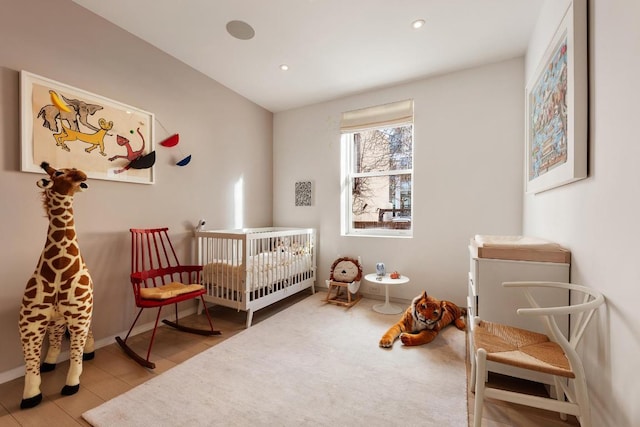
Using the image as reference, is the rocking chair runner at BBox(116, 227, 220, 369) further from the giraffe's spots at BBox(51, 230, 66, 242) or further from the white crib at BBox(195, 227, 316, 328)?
the giraffe's spots at BBox(51, 230, 66, 242)

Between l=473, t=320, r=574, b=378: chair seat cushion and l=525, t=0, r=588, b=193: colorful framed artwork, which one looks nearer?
l=473, t=320, r=574, b=378: chair seat cushion

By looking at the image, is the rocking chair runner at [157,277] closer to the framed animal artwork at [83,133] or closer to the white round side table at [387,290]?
the framed animal artwork at [83,133]

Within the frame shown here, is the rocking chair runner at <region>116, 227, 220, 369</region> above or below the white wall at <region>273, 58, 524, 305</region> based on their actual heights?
below

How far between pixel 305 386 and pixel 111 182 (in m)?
2.06

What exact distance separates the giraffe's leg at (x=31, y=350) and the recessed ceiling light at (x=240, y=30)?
2.29 metres

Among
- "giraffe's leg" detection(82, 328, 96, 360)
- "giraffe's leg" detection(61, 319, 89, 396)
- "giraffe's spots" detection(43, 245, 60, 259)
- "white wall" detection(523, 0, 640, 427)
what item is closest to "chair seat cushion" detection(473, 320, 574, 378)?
"white wall" detection(523, 0, 640, 427)

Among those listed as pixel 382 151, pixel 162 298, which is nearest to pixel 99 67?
pixel 162 298

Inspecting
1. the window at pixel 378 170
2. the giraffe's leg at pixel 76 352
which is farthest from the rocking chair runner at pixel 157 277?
the window at pixel 378 170

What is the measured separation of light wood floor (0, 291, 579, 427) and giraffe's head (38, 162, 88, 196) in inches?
44.5

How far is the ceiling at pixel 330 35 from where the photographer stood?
1921mm

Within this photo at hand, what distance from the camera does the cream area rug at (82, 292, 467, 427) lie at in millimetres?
1318

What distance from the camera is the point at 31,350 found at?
143 cm

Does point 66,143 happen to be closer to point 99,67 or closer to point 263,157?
point 99,67

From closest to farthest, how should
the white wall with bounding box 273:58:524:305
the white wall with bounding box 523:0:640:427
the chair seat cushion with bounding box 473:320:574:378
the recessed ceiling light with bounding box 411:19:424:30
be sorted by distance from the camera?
the white wall with bounding box 523:0:640:427
the chair seat cushion with bounding box 473:320:574:378
the recessed ceiling light with bounding box 411:19:424:30
the white wall with bounding box 273:58:524:305
